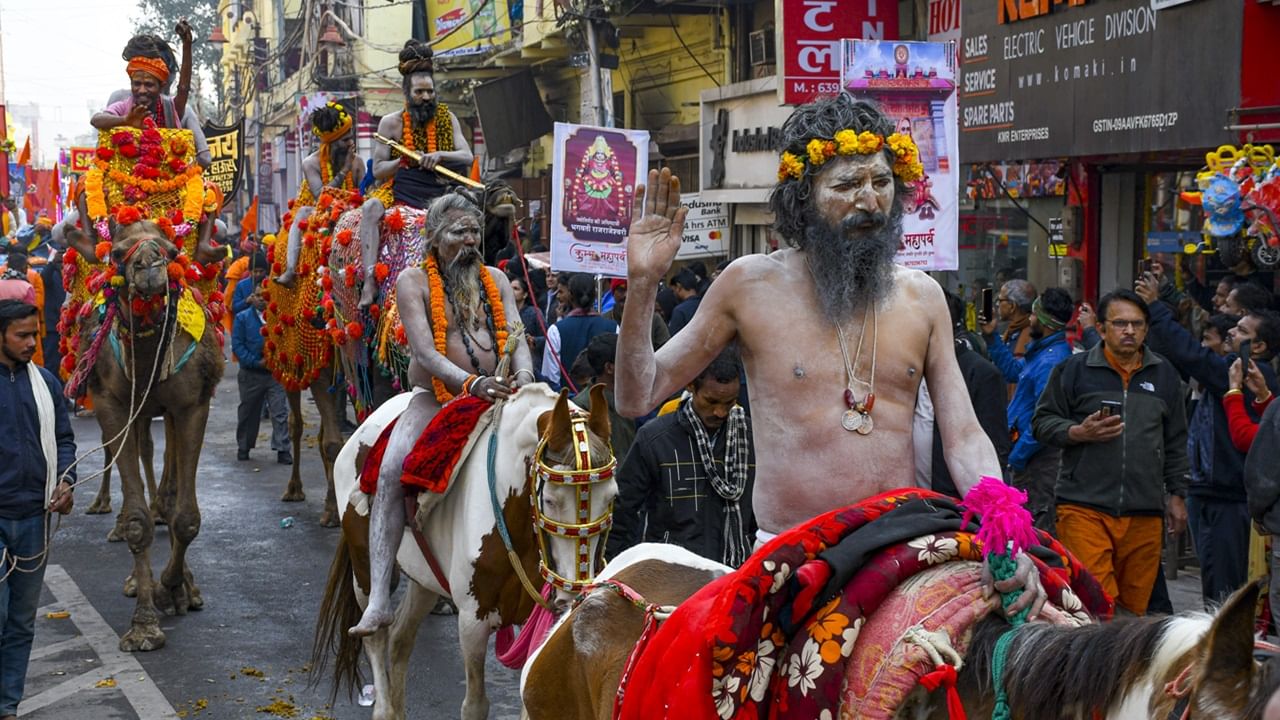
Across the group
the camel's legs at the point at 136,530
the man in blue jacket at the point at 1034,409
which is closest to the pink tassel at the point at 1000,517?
the man in blue jacket at the point at 1034,409

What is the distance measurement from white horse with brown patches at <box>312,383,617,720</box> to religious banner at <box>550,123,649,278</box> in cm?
469

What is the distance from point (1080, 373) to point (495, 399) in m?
3.28

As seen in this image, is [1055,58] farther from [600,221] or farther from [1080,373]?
[1080,373]

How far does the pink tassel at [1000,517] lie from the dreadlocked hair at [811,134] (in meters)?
0.98

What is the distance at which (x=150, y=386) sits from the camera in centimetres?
870

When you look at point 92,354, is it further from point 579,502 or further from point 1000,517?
point 1000,517

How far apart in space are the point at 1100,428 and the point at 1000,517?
4834mm

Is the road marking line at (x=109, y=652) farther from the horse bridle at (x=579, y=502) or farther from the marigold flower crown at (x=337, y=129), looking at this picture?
the marigold flower crown at (x=337, y=129)

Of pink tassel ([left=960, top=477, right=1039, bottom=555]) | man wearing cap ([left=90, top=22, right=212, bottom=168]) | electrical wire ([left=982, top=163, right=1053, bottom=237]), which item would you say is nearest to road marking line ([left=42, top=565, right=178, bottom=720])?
man wearing cap ([left=90, top=22, right=212, bottom=168])

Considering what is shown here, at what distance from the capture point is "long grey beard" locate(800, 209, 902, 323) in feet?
11.7


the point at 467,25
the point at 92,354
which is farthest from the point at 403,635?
the point at 467,25

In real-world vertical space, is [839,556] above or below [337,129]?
below

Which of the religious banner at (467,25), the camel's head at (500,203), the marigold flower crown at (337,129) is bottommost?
the camel's head at (500,203)

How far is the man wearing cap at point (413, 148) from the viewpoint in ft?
31.3
